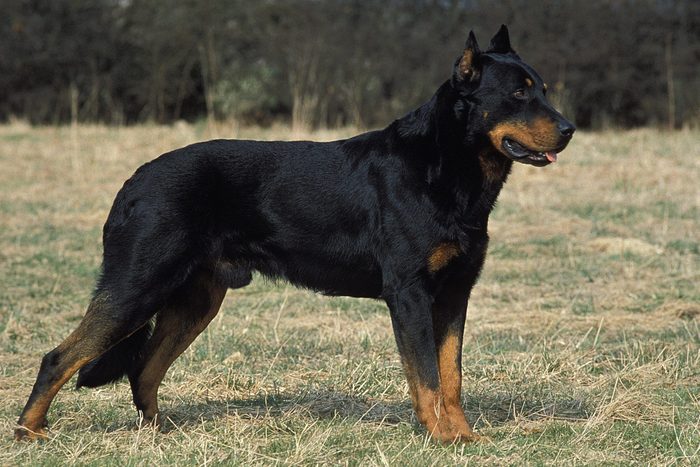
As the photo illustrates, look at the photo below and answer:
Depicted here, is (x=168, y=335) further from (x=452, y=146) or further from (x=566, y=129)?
(x=566, y=129)

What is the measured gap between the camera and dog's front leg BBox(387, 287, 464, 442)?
4613 millimetres

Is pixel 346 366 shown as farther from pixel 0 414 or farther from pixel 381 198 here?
pixel 0 414

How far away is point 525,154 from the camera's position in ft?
15.4

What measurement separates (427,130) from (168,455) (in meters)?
1.97

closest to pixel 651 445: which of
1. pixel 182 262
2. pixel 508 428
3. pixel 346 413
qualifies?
pixel 508 428

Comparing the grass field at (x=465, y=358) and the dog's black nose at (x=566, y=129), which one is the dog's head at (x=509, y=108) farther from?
the grass field at (x=465, y=358)

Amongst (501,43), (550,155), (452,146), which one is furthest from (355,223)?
(501,43)

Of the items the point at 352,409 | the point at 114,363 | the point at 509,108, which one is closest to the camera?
the point at 509,108

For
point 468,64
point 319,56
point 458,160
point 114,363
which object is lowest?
point 319,56

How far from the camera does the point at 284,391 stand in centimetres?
575

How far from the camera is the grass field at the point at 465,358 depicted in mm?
4660

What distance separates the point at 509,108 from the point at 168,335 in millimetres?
2093

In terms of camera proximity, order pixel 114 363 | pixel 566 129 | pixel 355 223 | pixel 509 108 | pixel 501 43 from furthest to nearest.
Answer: pixel 501 43 → pixel 114 363 → pixel 355 223 → pixel 509 108 → pixel 566 129

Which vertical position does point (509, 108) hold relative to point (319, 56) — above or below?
above
